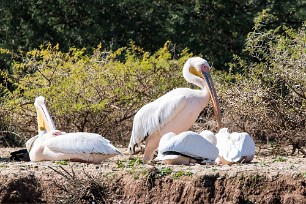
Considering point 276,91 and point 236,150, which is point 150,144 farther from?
point 276,91

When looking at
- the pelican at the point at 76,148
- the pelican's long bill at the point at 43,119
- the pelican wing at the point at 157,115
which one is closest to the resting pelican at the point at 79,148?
the pelican at the point at 76,148

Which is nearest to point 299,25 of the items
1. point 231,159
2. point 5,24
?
point 5,24

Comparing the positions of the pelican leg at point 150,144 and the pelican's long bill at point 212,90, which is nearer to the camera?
the pelican leg at point 150,144

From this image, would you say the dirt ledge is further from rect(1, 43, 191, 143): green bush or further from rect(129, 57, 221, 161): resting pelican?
rect(1, 43, 191, 143): green bush

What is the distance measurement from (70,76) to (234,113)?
2.44 metres

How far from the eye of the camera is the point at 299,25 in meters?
19.7

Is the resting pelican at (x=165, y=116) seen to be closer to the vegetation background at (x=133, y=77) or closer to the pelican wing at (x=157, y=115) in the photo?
the pelican wing at (x=157, y=115)

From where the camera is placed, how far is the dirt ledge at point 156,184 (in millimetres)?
8953

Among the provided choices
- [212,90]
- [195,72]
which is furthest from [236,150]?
[195,72]

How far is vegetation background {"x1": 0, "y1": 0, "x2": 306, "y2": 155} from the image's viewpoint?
12773 mm

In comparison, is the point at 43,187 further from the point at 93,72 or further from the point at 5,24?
the point at 5,24

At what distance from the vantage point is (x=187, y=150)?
33.4 ft

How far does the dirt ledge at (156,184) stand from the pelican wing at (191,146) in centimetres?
33

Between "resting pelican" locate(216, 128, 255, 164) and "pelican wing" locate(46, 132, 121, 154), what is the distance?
1.11m
